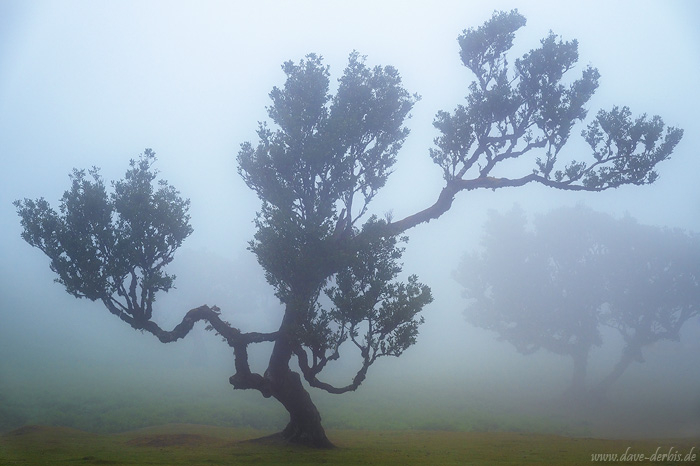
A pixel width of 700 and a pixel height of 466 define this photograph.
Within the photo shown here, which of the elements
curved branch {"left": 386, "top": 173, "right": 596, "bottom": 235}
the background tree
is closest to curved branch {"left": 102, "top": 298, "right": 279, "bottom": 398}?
curved branch {"left": 386, "top": 173, "right": 596, "bottom": 235}

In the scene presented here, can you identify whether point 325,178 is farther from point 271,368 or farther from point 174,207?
point 271,368

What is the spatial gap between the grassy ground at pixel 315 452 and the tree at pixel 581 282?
100ft

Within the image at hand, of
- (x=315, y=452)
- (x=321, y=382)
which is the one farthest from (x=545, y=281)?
(x=321, y=382)

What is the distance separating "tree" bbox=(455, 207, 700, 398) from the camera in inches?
2330

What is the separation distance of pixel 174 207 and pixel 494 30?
20.6 metres

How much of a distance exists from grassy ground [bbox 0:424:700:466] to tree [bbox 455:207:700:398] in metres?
30.6

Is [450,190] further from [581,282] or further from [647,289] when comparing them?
[647,289]

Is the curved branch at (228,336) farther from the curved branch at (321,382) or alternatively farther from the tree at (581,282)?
the tree at (581,282)

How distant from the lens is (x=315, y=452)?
78.8 feet

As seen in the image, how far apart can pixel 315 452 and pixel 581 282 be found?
49159 millimetres

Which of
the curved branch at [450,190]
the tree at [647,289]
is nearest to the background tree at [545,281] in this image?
the tree at [647,289]

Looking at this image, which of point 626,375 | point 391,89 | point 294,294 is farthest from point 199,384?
point 626,375

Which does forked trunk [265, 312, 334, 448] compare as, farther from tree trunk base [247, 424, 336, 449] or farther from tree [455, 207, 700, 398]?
tree [455, 207, 700, 398]

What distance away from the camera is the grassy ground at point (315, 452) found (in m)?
21.2
